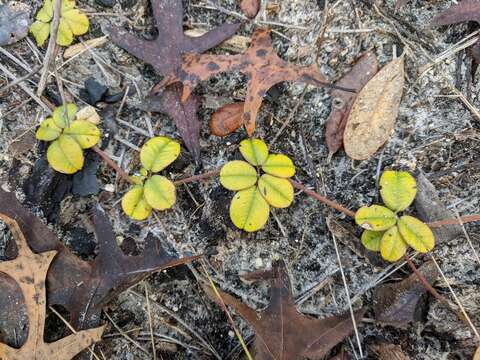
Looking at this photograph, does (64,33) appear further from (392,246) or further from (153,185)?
(392,246)

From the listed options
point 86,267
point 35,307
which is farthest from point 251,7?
point 35,307

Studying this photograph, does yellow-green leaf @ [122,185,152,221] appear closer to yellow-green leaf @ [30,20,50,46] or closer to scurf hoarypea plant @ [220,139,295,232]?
scurf hoarypea plant @ [220,139,295,232]

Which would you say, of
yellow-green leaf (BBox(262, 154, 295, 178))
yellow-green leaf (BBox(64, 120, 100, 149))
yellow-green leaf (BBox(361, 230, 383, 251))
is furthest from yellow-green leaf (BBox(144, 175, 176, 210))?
yellow-green leaf (BBox(361, 230, 383, 251))

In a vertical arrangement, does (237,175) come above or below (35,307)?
above

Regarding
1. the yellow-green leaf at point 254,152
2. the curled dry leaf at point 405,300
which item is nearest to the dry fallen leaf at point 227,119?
the yellow-green leaf at point 254,152

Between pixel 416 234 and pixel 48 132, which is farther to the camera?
pixel 48 132

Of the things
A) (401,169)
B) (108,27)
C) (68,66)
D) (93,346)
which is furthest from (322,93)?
(93,346)
